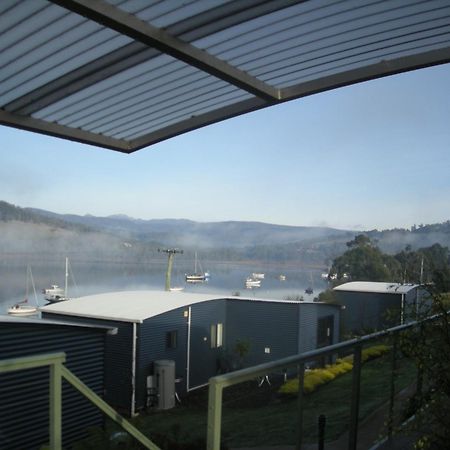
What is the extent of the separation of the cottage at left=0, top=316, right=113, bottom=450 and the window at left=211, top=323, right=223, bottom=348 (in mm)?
7645

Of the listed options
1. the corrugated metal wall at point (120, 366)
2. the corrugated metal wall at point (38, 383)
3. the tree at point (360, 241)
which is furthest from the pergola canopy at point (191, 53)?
the tree at point (360, 241)

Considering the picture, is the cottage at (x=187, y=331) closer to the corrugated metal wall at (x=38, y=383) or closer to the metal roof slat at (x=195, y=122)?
the corrugated metal wall at (x=38, y=383)

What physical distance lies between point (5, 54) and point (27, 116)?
0.97 metres

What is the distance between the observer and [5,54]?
145 inches

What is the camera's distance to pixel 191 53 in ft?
11.6

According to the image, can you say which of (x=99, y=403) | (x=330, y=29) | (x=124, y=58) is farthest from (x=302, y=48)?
(x=99, y=403)

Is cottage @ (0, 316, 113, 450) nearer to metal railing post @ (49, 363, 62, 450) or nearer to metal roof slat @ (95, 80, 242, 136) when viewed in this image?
metal roof slat @ (95, 80, 242, 136)

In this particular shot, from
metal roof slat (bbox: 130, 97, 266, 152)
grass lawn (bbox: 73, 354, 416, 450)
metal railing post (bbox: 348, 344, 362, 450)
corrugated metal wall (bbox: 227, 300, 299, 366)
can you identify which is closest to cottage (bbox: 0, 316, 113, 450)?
grass lawn (bbox: 73, 354, 416, 450)

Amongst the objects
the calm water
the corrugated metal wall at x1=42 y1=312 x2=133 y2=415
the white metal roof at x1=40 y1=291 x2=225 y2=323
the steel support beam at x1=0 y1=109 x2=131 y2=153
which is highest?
the steel support beam at x1=0 y1=109 x2=131 y2=153

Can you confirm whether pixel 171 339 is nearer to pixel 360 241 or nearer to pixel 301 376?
pixel 301 376

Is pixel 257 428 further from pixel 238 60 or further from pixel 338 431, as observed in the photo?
pixel 238 60

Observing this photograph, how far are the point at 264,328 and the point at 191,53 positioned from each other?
18251 mm

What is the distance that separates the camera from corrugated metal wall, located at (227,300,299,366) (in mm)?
20562

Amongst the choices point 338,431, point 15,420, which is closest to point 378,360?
point 338,431
